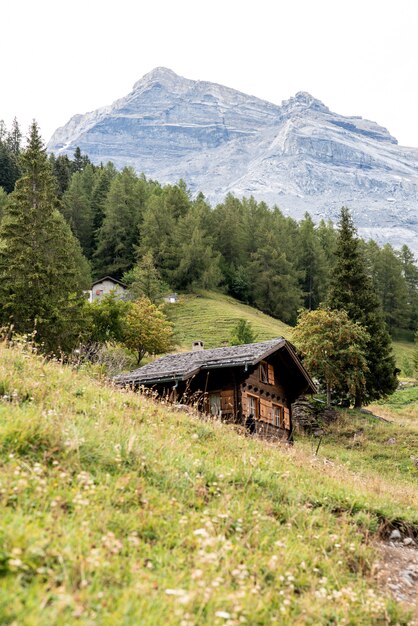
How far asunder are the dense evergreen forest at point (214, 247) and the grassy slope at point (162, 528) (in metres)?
72.7

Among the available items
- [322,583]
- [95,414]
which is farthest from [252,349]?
[322,583]

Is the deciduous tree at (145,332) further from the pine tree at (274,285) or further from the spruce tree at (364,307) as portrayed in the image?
the pine tree at (274,285)

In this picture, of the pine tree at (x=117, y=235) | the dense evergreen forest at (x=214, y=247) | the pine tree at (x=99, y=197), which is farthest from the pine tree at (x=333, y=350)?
the pine tree at (x=99, y=197)

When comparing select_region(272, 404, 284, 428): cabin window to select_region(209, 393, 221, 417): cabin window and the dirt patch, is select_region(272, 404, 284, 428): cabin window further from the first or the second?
the dirt patch

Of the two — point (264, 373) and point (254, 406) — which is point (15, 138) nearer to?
point (264, 373)

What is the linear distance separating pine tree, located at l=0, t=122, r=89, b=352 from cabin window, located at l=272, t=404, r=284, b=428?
13672mm

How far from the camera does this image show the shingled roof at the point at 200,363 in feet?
80.4

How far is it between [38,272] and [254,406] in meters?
17.1

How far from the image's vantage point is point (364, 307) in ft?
156

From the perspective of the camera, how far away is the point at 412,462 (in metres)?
29.5

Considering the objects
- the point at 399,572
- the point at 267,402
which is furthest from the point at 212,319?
the point at 399,572

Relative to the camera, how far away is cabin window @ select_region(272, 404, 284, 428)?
29286 mm

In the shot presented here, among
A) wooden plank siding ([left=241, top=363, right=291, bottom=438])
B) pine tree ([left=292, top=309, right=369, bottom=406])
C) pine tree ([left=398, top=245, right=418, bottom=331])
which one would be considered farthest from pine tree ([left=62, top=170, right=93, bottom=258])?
wooden plank siding ([left=241, top=363, right=291, bottom=438])

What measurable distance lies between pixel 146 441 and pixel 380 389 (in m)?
37.5
